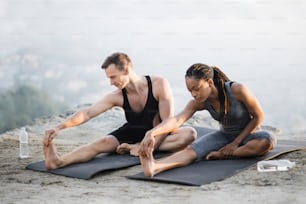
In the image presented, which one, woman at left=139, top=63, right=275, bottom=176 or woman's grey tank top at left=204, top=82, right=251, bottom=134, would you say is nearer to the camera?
woman at left=139, top=63, right=275, bottom=176

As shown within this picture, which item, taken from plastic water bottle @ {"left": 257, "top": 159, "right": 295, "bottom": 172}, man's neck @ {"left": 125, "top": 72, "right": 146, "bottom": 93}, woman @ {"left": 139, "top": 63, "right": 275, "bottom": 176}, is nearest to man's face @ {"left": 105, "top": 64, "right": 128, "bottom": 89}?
man's neck @ {"left": 125, "top": 72, "right": 146, "bottom": 93}

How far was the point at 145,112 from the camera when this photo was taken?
12.0 feet

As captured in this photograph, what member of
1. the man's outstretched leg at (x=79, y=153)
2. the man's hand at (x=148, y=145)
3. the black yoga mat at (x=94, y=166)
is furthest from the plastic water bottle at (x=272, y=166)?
the man's outstretched leg at (x=79, y=153)

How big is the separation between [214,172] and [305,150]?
0.83 meters

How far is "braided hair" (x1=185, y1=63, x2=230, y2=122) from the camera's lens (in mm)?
3199

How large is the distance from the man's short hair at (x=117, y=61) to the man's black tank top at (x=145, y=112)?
22cm

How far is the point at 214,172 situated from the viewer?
316cm

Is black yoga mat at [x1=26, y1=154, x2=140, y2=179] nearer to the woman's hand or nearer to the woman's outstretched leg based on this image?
the woman's outstretched leg

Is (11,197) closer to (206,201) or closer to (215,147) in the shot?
(206,201)

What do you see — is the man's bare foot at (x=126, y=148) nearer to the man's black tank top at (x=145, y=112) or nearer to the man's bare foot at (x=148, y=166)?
the man's black tank top at (x=145, y=112)

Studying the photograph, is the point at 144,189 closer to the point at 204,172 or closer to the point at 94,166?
the point at 204,172

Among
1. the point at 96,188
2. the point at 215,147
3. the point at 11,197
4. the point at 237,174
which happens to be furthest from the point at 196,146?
the point at 11,197

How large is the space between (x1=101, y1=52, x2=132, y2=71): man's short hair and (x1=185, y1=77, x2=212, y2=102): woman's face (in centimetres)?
47

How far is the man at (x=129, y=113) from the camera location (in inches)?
138
